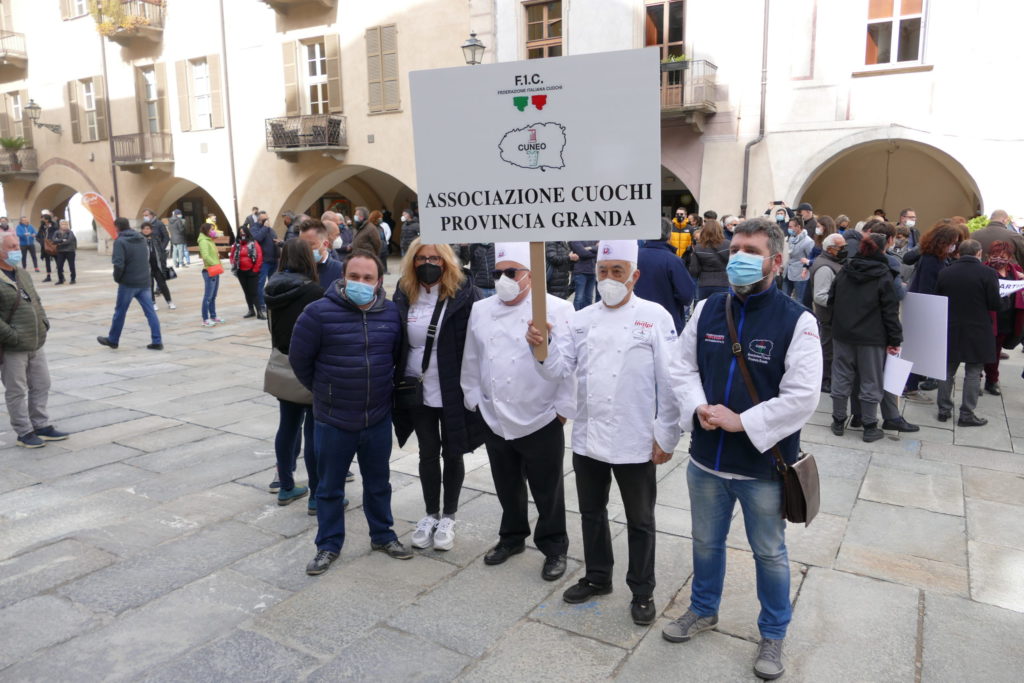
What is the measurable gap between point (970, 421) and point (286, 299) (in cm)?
570

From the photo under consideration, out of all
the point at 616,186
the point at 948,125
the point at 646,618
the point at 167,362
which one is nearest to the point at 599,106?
the point at 616,186

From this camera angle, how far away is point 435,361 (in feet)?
13.1

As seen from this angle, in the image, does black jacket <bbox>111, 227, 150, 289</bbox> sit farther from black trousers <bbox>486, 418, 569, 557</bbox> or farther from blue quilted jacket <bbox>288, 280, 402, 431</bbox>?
black trousers <bbox>486, 418, 569, 557</bbox>

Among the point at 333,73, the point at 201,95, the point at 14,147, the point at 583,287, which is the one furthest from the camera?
the point at 14,147

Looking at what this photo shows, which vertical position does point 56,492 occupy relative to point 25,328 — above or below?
below

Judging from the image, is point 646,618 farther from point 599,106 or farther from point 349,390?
point 599,106

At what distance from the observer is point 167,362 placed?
9.52m

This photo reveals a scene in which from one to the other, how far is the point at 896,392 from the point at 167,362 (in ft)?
26.5

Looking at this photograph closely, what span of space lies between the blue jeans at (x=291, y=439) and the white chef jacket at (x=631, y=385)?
6.69 feet

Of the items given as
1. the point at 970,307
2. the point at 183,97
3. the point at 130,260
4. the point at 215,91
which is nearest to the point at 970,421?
the point at 970,307

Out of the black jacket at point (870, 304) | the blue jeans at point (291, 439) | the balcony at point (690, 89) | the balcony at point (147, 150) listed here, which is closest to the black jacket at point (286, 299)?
the blue jeans at point (291, 439)

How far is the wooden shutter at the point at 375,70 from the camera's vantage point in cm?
1945

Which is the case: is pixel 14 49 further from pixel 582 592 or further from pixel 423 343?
pixel 582 592

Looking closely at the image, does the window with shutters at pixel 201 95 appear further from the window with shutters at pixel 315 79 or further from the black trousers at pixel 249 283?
the black trousers at pixel 249 283
